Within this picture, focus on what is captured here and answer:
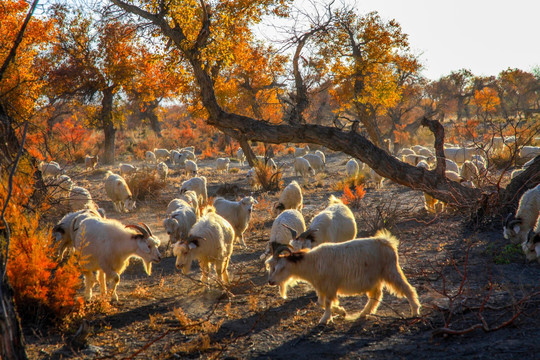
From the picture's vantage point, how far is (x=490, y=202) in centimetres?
916

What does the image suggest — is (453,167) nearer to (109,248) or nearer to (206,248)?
(206,248)

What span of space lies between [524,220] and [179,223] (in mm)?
6350

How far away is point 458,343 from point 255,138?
585 centimetres

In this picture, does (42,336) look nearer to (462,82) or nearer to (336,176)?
(336,176)

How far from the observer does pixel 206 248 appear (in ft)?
23.4

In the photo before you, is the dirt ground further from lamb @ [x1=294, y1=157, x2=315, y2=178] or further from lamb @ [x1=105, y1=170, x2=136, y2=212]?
lamb @ [x1=294, y1=157, x2=315, y2=178]

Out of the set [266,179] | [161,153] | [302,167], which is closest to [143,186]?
[266,179]

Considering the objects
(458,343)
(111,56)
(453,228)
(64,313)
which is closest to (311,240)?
(458,343)

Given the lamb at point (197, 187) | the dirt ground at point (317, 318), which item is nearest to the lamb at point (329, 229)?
the dirt ground at point (317, 318)

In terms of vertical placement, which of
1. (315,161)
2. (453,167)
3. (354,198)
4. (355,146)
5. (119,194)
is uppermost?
(355,146)

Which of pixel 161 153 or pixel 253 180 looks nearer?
pixel 253 180

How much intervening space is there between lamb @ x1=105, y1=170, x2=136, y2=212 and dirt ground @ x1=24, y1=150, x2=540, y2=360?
5.20 meters

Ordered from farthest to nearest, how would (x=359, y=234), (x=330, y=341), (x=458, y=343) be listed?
1. (x=359, y=234)
2. (x=330, y=341)
3. (x=458, y=343)

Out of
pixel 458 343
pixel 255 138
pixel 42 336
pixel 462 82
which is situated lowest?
pixel 458 343
